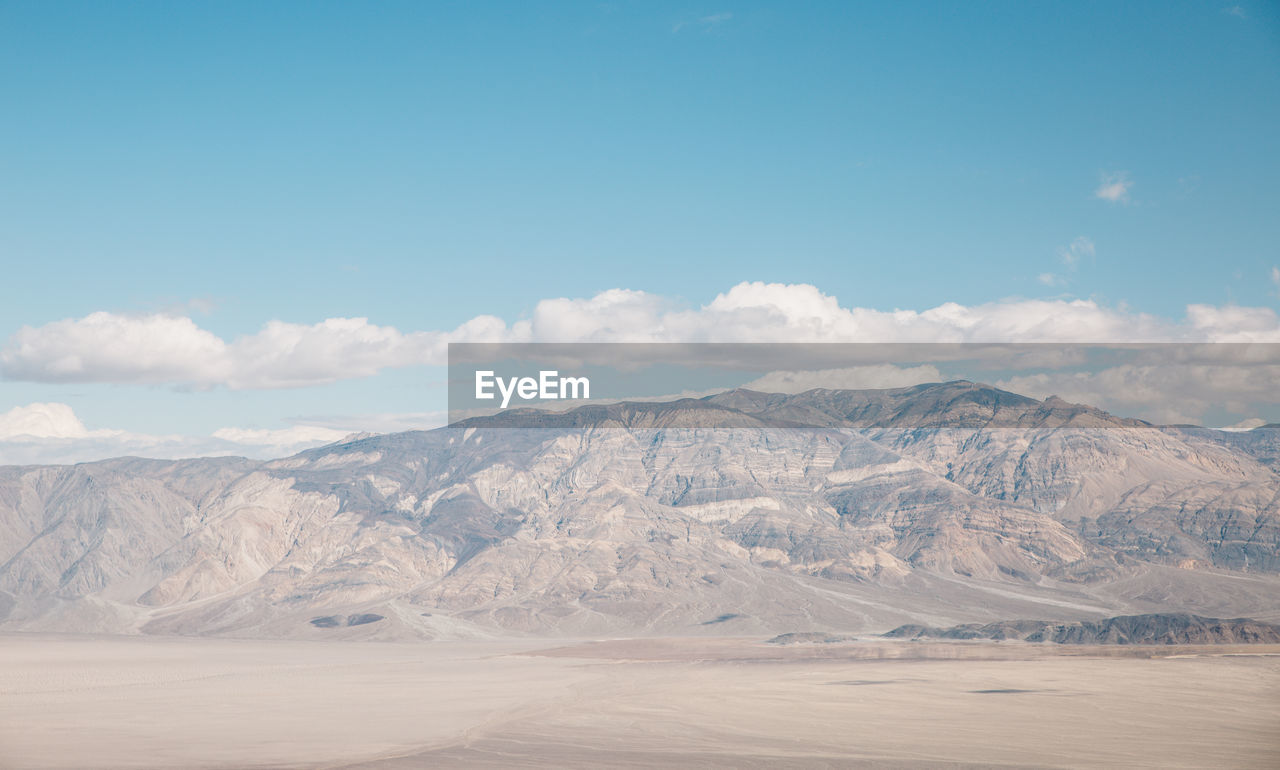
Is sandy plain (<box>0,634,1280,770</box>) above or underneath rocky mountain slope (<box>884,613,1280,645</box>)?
above

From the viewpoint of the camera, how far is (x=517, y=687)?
120m

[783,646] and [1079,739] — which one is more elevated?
[1079,739]

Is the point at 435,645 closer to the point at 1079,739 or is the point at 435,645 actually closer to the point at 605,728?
the point at 605,728

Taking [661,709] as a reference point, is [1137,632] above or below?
below

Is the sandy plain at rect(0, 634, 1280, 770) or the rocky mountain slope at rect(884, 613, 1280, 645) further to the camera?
the rocky mountain slope at rect(884, 613, 1280, 645)

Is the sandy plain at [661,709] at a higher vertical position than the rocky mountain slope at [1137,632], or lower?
higher

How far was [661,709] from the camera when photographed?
9862 cm

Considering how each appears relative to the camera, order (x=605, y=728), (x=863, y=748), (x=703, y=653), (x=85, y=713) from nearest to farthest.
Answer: (x=863, y=748) < (x=605, y=728) < (x=85, y=713) < (x=703, y=653)

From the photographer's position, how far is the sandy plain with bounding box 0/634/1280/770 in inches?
2982

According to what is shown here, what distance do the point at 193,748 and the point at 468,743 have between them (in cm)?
1866

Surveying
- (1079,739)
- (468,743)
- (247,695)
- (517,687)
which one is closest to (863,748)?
(1079,739)

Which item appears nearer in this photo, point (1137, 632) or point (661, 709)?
point (661, 709)

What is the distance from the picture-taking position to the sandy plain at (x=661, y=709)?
2982 inches

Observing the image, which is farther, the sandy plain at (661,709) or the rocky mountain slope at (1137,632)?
the rocky mountain slope at (1137,632)
